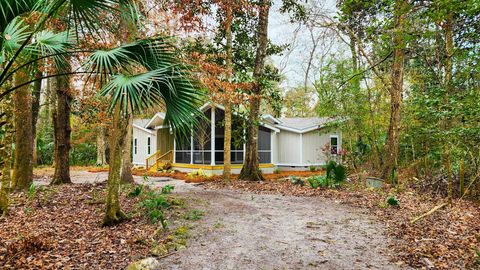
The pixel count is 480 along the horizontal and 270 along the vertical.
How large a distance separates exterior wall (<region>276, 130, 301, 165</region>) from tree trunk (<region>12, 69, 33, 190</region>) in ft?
42.8

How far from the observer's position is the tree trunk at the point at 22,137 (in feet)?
24.7

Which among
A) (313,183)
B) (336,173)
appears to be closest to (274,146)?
(313,183)

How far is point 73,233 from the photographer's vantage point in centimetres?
505

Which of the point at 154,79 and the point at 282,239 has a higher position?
the point at 154,79

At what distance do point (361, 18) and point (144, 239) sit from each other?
8771mm

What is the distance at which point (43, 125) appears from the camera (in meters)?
24.5

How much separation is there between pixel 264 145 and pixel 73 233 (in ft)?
Result: 43.1

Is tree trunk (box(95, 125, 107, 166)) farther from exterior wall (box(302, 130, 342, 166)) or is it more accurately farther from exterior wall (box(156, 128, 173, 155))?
exterior wall (box(302, 130, 342, 166))

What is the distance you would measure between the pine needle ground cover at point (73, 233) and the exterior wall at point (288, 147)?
39.5 feet

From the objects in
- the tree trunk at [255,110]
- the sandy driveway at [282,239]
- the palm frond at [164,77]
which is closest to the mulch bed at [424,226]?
the sandy driveway at [282,239]

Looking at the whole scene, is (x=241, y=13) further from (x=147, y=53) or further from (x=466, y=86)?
(x=147, y=53)

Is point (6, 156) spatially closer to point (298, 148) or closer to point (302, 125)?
point (298, 148)

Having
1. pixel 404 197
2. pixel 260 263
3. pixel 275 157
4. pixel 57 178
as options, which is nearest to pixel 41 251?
pixel 260 263

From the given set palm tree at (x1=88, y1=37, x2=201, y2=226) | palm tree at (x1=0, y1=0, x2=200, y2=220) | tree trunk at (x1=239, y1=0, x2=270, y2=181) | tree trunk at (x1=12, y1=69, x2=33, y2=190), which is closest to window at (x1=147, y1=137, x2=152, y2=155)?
tree trunk at (x1=239, y1=0, x2=270, y2=181)
